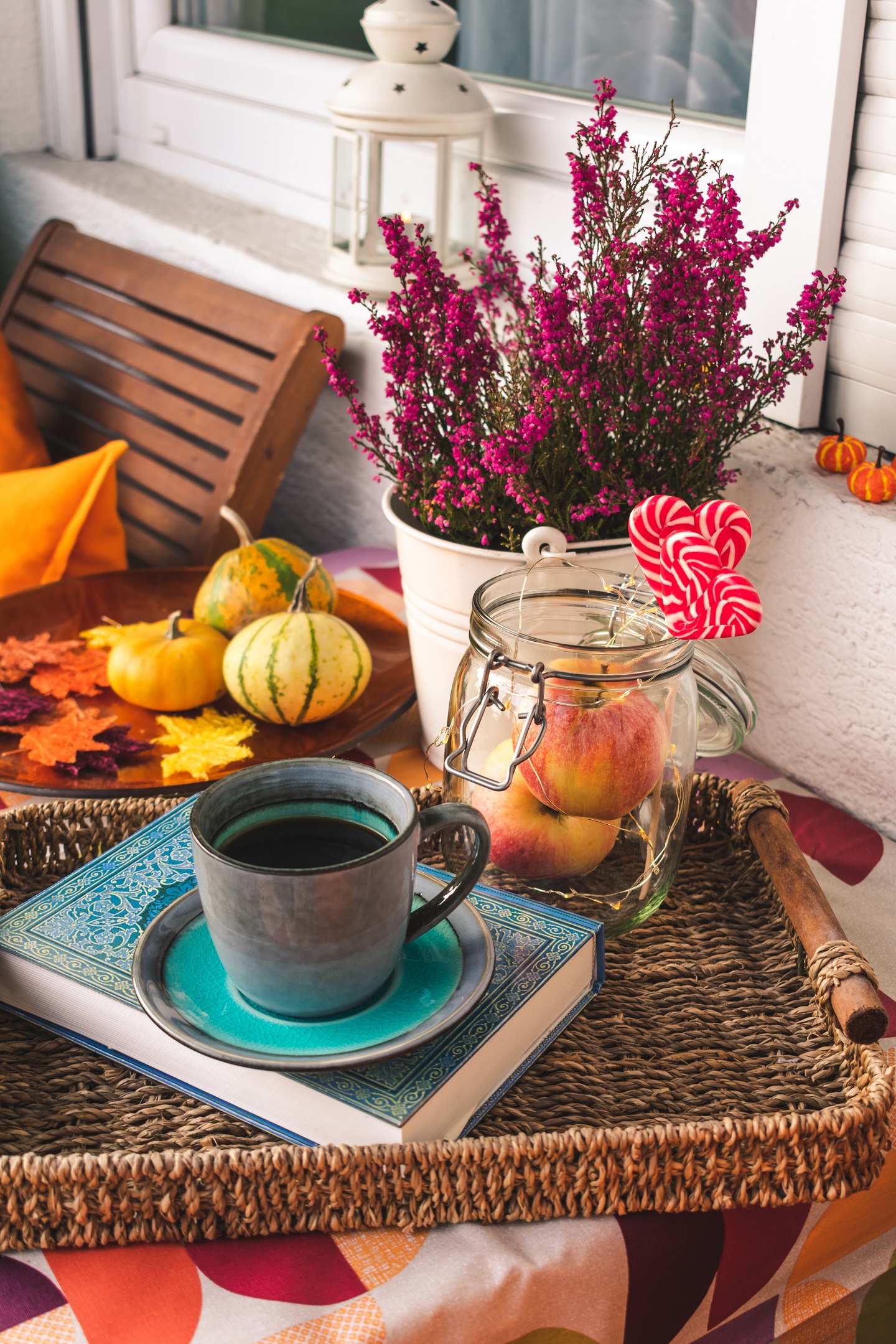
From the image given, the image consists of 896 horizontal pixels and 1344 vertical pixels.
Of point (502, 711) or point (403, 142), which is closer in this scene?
point (502, 711)

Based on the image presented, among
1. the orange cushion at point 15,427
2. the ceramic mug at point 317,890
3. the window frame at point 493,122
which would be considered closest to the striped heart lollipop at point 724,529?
the ceramic mug at point 317,890

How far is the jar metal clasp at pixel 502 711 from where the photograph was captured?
0.59 meters

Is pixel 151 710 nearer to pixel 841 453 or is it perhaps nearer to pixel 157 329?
pixel 841 453

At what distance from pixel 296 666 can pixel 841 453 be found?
0.43 m

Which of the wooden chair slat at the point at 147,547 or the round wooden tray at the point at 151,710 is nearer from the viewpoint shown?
the round wooden tray at the point at 151,710

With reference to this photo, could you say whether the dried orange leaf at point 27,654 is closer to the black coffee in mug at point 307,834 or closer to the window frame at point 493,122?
the black coffee in mug at point 307,834

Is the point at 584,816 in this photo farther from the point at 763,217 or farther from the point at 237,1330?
the point at 763,217

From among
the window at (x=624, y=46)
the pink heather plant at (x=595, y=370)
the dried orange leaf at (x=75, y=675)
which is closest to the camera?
the pink heather plant at (x=595, y=370)

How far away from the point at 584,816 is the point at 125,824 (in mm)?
285

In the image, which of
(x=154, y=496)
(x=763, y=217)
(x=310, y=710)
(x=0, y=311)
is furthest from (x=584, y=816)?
(x=0, y=311)

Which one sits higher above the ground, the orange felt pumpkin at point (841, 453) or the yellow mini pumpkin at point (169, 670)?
the orange felt pumpkin at point (841, 453)

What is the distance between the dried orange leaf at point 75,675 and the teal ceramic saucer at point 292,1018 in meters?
0.41

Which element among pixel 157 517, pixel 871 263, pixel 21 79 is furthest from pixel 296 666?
pixel 21 79

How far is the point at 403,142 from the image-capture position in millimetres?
1310
